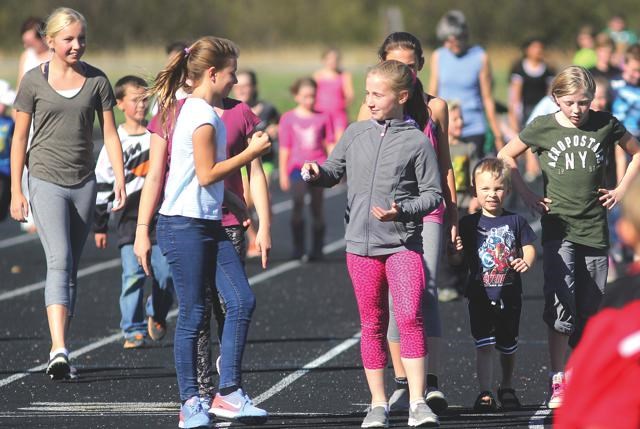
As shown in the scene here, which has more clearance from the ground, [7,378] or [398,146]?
[398,146]

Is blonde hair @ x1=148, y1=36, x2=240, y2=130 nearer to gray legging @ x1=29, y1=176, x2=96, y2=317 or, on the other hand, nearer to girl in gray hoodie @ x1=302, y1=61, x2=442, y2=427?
girl in gray hoodie @ x1=302, y1=61, x2=442, y2=427

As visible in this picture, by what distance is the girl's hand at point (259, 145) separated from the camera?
22.7 feet

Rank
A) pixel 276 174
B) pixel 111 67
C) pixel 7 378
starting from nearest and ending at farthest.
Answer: pixel 7 378
pixel 276 174
pixel 111 67

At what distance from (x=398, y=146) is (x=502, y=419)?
1.56 meters

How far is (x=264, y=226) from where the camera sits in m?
7.24

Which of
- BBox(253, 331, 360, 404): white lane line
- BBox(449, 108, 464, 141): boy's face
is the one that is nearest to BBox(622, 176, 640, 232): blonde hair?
BBox(253, 331, 360, 404): white lane line

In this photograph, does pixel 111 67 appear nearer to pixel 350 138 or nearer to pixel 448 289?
pixel 448 289

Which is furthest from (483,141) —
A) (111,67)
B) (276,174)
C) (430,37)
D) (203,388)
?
(430,37)

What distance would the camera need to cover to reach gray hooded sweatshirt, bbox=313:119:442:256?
284 inches

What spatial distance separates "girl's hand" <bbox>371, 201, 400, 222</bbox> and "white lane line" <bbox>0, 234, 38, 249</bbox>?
Answer: 10.1 metres

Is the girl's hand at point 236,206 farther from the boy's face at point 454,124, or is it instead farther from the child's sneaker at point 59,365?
the boy's face at point 454,124

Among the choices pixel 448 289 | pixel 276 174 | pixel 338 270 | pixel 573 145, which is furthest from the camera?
pixel 276 174

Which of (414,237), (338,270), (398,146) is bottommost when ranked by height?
(338,270)

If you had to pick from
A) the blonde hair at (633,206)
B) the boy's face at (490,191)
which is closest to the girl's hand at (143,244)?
the boy's face at (490,191)
